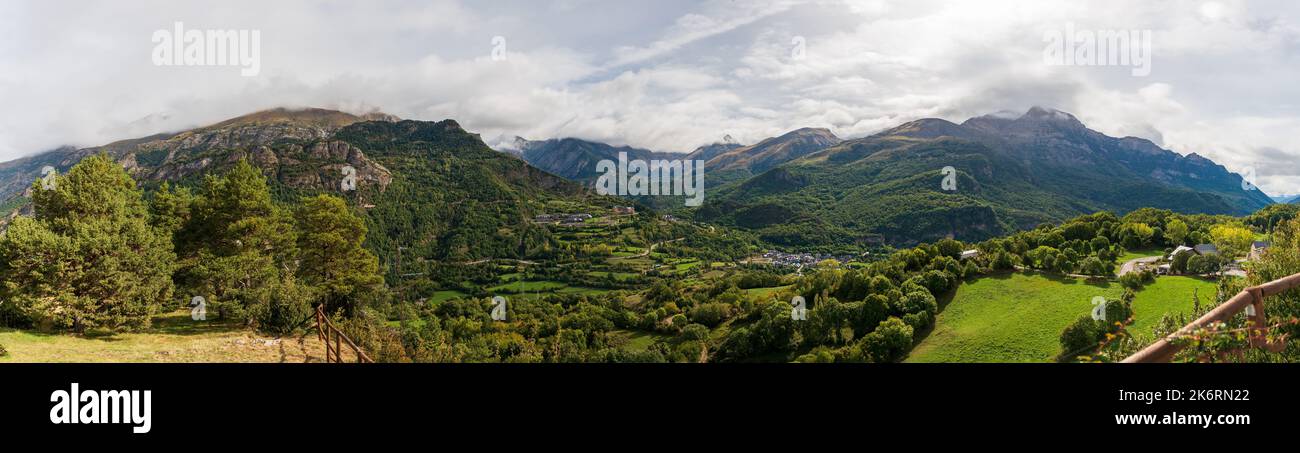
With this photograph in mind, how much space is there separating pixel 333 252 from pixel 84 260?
764 centimetres

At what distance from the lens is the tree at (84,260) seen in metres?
14.7

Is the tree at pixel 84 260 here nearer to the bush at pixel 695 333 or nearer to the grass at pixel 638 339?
the grass at pixel 638 339

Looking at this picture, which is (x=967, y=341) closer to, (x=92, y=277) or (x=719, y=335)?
(x=719, y=335)

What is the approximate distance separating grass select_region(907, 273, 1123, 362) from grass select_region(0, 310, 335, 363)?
35024 mm

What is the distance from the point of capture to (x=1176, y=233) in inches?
2016

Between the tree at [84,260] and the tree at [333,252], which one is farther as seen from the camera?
the tree at [333,252]

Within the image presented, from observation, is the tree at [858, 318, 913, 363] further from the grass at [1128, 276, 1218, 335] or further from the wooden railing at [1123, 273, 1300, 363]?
the wooden railing at [1123, 273, 1300, 363]

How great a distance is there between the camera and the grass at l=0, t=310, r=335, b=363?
13.6 m

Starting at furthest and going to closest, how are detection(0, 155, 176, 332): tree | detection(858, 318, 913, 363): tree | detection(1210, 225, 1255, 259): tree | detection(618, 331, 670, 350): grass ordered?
detection(618, 331, 670, 350): grass
detection(1210, 225, 1255, 259): tree
detection(858, 318, 913, 363): tree
detection(0, 155, 176, 332): tree

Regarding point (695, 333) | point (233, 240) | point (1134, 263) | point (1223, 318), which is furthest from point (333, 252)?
point (1134, 263)

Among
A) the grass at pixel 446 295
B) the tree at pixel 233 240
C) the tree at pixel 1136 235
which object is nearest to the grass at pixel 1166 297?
the tree at pixel 1136 235

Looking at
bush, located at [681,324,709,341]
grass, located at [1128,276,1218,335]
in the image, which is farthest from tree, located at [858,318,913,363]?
bush, located at [681,324,709,341]

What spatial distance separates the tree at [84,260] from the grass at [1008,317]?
39.2m
